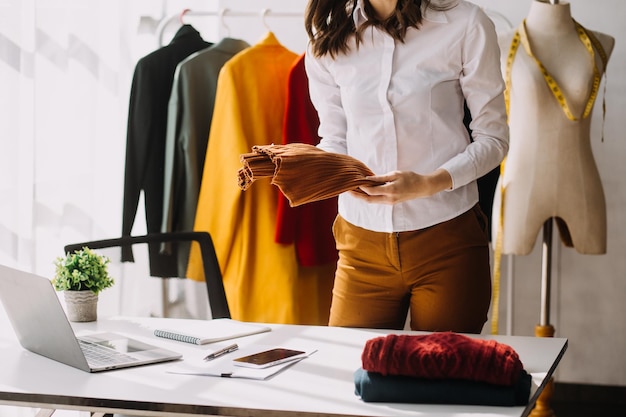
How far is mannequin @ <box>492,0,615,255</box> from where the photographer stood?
3.04 m

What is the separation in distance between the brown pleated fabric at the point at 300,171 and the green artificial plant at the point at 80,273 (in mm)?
480

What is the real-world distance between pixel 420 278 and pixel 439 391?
65cm

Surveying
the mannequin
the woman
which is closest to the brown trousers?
the woman

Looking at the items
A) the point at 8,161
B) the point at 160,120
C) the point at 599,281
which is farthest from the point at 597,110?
the point at 8,161

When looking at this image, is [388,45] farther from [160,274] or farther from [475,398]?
[160,274]

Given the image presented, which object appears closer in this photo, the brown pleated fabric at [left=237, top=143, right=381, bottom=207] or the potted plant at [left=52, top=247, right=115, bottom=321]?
the brown pleated fabric at [left=237, top=143, right=381, bottom=207]

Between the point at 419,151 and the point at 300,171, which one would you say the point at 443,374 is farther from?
the point at 419,151

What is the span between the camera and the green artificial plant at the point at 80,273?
6.67 feet

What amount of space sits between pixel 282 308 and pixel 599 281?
1.48 metres

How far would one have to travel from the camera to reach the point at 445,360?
1.42 meters

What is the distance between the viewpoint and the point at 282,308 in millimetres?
3158

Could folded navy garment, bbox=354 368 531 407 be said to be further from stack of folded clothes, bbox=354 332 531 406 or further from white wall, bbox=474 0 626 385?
white wall, bbox=474 0 626 385

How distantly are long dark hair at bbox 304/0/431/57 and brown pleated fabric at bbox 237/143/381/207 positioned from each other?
0.41 meters

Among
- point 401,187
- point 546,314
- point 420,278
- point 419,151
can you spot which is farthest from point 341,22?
point 546,314
